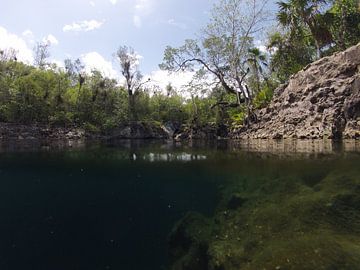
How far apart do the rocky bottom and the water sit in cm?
2

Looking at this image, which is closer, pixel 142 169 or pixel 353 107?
pixel 142 169

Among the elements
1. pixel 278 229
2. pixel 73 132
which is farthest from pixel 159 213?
pixel 73 132

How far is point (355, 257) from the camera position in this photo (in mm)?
4125

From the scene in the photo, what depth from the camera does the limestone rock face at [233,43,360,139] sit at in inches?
901

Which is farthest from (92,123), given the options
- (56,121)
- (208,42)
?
(208,42)

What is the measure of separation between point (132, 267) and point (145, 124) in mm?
43735

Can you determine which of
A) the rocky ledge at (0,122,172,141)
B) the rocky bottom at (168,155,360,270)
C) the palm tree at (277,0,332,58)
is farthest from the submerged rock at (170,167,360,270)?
the rocky ledge at (0,122,172,141)

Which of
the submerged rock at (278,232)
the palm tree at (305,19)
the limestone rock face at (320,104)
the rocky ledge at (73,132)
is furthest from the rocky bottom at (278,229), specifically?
the rocky ledge at (73,132)

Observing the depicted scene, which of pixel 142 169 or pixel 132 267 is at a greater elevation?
pixel 142 169

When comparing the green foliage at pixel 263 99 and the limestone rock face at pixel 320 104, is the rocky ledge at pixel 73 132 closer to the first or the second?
the green foliage at pixel 263 99

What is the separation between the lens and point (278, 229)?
5.46 m

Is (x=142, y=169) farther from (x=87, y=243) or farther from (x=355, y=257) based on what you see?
(x=355, y=257)

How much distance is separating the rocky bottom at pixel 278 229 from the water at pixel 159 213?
0.02 meters

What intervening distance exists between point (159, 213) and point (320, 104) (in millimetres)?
21788
